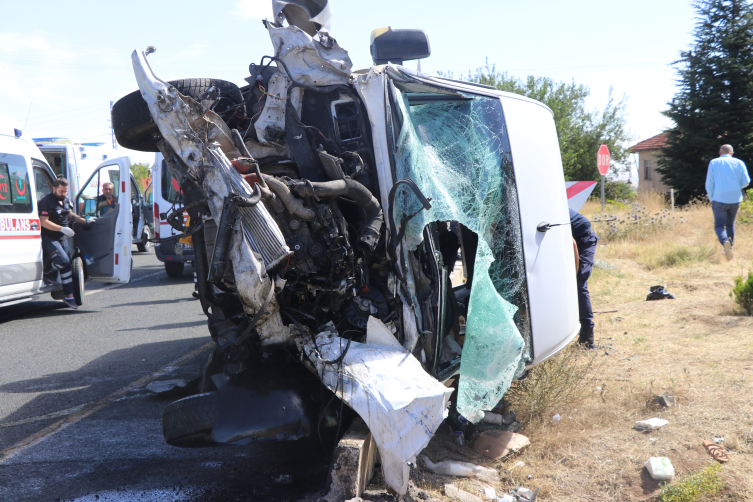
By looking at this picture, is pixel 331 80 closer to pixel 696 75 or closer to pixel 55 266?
pixel 55 266

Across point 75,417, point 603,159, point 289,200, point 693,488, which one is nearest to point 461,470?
point 693,488

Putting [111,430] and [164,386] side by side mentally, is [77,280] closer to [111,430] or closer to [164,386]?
[164,386]

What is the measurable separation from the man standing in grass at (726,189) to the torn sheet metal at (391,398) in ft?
29.5

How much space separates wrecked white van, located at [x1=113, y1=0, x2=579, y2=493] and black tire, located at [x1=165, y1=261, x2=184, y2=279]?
24.2 feet

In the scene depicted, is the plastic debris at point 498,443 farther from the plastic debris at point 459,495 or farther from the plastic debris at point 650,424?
the plastic debris at point 650,424

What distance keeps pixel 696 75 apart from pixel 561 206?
21508 millimetres

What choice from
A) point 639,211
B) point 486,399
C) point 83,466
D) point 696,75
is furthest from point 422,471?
point 696,75

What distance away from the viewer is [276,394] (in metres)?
2.81

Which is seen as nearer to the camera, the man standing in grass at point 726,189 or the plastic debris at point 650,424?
the plastic debris at point 650,424

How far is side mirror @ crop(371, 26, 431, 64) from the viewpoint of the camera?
382 centimetres

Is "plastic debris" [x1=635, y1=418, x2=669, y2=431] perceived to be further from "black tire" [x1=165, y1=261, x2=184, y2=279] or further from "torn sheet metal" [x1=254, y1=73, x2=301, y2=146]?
"black tire" [x1=165, y1=261, x2=184, y2=279]

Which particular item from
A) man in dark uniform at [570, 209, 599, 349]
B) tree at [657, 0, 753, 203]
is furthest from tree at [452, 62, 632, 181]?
man in dark uniform at [570, 209, 599, 349]

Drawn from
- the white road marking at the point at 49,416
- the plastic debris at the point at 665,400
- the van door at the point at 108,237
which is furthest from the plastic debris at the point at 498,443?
the van door at the point at 108,237

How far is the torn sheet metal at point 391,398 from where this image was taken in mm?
2547
